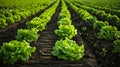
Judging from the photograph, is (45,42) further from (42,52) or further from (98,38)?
(98,38)

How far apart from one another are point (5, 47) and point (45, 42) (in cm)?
394

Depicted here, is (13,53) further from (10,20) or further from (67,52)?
(10,20)

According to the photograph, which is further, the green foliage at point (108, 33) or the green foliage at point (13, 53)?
the green foliage at point (108, 33)

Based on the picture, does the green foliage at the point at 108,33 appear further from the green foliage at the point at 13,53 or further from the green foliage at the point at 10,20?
the green foliage at the point at 10,20

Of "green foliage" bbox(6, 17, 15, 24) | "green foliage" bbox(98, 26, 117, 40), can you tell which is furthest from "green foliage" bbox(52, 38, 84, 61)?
"green foliage" bbox(6, 17, 15, 24)

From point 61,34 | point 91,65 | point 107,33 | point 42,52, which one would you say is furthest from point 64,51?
point 107,33

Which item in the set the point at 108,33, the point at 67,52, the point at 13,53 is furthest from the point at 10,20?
the point at 67,52

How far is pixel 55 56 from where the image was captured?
8953mm

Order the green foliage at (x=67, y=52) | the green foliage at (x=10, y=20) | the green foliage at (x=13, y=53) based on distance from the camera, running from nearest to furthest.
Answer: the green foliage at (x=13, y=53)
the green foliage at (x=67, y=52)
the green foliage at (x=10, y=20)

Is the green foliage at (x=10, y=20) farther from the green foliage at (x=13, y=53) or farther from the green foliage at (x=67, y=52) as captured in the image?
the green foliage at (x=67, y=52)

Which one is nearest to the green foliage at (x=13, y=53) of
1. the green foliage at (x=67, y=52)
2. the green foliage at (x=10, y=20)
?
the green foliage at (x=67, y=52)

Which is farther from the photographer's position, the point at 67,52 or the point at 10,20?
the point at 10,20

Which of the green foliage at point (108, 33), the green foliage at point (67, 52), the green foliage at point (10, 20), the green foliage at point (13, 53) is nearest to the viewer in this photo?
the green foliage at point (13, 53)

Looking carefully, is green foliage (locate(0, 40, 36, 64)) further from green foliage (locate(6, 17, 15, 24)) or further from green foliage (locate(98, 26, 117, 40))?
green foliage (locate(6, 17, 15, 24))
